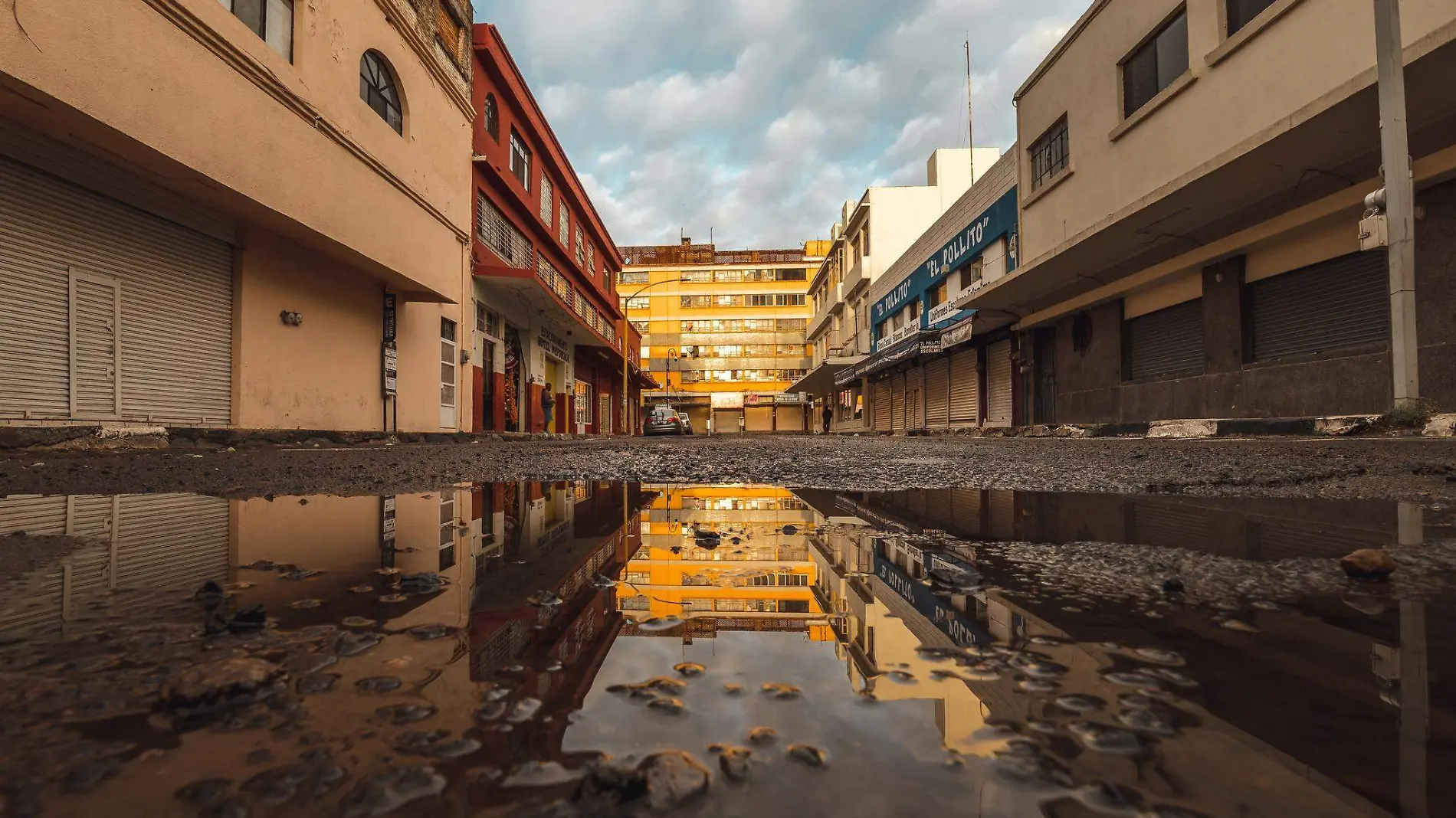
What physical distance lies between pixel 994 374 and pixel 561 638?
20.1 m

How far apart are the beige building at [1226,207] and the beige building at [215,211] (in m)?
12.5

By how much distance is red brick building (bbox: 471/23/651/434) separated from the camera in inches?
674

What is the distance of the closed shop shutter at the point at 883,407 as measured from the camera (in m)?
30.5

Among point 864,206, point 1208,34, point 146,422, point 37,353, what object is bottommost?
point 146,422

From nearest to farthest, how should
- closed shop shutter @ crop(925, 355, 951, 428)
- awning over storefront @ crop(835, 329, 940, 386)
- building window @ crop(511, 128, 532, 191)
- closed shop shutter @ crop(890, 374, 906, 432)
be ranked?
building window @ crop(511, 128, 532, 191), awning over storefront @ crop(835, 329, 940, 386), closed shop shutter @ crop(925, 355, 951, 428), closed shop shutter @ crop(890, 374, 906, 432)

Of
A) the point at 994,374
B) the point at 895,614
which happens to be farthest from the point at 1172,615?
the point at 994,374

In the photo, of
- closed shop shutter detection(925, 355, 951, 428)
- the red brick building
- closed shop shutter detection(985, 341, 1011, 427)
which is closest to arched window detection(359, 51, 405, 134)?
the red brick building

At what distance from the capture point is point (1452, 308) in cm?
721

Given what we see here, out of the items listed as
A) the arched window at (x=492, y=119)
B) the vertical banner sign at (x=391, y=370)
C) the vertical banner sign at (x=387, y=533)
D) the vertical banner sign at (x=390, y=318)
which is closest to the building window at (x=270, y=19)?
the vertical banner sign at (x=390, y=318)

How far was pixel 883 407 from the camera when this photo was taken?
31.7m

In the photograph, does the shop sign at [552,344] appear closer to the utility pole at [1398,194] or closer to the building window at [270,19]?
the building window at [270,19]

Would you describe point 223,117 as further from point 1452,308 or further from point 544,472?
point 1452,308

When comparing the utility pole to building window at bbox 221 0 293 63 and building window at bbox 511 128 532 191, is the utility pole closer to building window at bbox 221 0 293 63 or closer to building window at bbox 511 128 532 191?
building window at bbox 221 0 293 63

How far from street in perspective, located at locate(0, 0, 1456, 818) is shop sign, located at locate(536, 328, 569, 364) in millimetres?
3480
